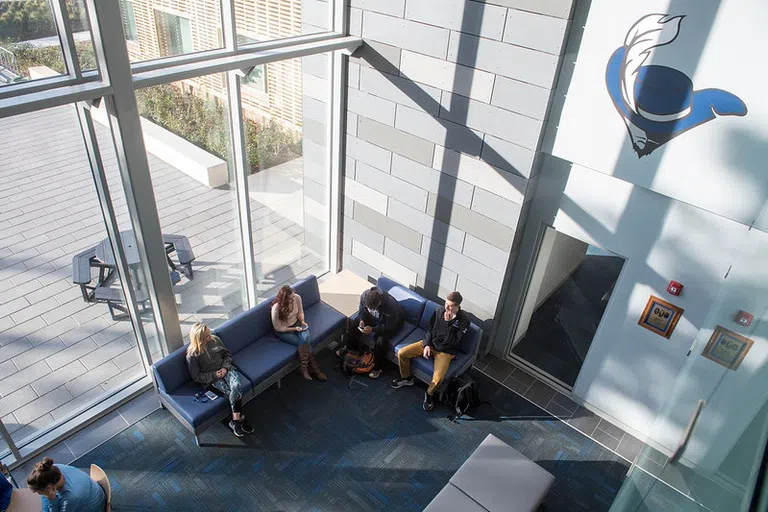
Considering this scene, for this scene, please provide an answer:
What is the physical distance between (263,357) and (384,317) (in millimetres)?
1400

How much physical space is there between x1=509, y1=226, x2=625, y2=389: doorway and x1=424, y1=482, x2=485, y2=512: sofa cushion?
90.6 inches

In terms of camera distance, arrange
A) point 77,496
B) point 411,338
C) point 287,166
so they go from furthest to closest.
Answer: point 287,166, point 411,338, point 77,496

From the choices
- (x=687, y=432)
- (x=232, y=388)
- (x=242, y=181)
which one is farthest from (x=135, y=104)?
(x=687, y=432)

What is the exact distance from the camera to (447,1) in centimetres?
514

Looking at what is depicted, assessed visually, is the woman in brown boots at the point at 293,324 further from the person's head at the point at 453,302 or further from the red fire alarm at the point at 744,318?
the red fire alarm at the point at 744,318

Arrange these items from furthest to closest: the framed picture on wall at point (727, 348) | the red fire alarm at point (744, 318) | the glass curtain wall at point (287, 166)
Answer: the glass curtain wall at point (287, 166), the red fire alarm at point (744, 318), the framed picture on wall at point (727, 348)

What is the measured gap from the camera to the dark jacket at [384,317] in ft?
19.8

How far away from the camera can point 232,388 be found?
522 centimetres

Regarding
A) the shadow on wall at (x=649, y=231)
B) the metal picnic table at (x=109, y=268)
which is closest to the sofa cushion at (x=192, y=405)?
the metal picnic table at (x=109, y=268)

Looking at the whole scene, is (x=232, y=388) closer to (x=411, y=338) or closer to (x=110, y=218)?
(x=110, y=218)

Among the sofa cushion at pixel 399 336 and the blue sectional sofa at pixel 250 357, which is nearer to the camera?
the blue sectional sofa at pixel 250 357

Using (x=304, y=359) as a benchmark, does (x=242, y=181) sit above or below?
above

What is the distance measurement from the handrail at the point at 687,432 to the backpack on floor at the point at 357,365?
365 centimetres

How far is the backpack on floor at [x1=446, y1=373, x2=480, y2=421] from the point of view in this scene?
224 inches
